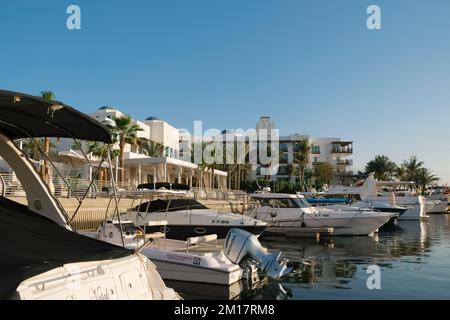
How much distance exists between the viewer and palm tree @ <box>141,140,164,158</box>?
212 feet

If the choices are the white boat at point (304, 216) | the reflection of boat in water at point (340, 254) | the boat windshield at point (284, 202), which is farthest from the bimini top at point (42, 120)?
the boat windshield at point (284, 202)

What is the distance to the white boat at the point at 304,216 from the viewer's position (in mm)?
23562

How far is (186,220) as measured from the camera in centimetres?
1780

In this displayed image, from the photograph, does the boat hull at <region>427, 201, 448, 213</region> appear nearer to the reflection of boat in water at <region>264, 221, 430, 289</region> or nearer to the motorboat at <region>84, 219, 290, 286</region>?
the reflection of boat in water at <region>264, 221, 430, 289</region>

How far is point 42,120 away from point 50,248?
191cm

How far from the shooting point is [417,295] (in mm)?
10656

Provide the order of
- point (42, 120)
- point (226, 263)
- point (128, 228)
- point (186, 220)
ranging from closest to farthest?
point (42, 120), point (226, 263), point (128, 228), point (186, 220)

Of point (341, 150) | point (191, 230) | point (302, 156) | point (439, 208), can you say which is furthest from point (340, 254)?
point (341, 150)

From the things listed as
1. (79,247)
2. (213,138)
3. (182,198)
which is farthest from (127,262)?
(213,138)

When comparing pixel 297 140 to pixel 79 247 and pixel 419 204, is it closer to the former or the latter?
pixel 419 204

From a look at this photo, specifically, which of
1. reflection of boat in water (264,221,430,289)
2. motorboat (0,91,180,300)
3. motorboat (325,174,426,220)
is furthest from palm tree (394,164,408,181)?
motorboat (0,91,180,300)

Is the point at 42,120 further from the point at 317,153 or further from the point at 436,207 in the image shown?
the point at 317,153

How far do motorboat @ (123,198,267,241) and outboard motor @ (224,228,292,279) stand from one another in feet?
20.8
